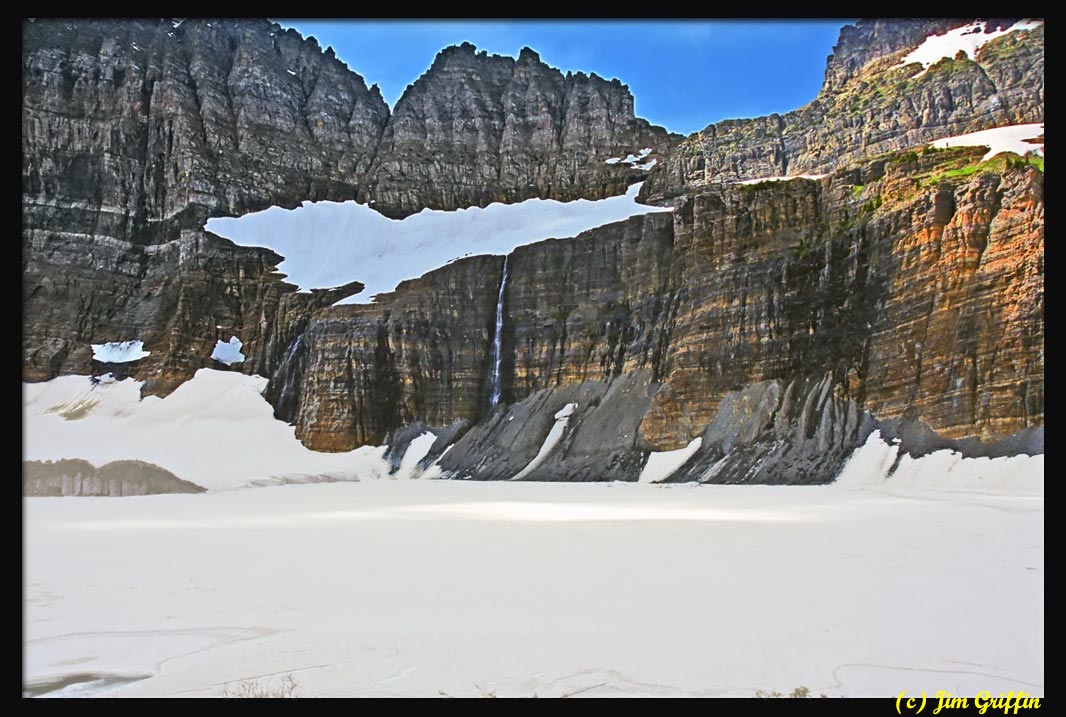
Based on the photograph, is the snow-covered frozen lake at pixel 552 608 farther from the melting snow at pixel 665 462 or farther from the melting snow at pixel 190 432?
the melting snow at pixel 190 432

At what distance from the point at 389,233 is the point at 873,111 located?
50485 millimetres

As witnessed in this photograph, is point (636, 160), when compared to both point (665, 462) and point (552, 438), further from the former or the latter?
point (665, 462)

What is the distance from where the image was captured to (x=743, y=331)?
40.0m

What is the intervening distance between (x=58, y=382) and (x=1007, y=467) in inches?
2740

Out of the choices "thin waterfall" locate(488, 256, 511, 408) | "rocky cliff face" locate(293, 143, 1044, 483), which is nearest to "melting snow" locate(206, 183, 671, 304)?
"thin waterfall" locate(488, 256, 511, 408)

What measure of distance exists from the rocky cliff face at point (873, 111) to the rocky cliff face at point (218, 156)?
897 cm

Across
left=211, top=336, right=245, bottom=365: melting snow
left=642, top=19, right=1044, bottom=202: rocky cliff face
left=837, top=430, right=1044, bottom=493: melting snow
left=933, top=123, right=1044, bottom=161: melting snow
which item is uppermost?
left=642, top=19, right=1044, bottom=202: rocky cliff face

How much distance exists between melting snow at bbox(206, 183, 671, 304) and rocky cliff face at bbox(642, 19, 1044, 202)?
35.6 feet

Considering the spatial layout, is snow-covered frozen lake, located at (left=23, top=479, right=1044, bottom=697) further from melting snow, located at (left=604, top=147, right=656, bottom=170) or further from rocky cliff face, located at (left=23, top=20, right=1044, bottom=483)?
melting snow, located at (left=604, top=147, right=656, bottom=170)

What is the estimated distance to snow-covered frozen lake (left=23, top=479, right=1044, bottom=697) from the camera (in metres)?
6.06

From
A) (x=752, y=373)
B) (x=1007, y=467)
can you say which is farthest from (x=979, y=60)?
(x=1007, y=467)

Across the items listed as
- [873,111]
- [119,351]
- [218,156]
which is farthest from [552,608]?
[218,156]
